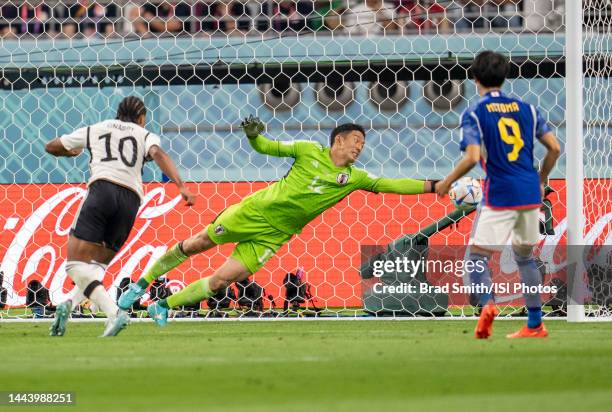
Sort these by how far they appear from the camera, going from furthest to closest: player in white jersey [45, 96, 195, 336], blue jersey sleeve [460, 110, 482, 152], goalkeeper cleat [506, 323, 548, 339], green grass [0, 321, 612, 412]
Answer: player in white jersey [45, 96, 195, 336] → goalkeeper cleat [506, 323, 548, 339] → blue jersey sleeve [460, 110, 482, 152] → green grass [0, 321, 612, 412]

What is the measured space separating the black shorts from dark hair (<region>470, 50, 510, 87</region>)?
2.37 metres

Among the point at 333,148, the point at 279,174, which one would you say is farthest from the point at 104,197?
the point at 279,174

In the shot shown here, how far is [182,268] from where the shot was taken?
1190 centimetres

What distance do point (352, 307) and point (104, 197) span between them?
406cm

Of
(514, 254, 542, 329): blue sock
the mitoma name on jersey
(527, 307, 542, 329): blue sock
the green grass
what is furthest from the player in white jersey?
(527, 307, 542, 329): blue sock

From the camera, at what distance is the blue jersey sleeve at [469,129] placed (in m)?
7.49

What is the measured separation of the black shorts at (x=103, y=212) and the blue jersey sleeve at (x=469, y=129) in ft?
7.32

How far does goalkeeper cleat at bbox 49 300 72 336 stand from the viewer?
834 centimetres

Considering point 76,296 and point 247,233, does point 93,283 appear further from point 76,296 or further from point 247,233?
point 247,233

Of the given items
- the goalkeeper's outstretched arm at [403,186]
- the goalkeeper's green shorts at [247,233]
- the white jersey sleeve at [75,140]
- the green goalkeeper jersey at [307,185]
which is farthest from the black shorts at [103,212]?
the goalkeeper's outstretched arm at [403,186]

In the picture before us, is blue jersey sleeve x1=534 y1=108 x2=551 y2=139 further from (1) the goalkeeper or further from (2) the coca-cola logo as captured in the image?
(2) the coca-cola logo

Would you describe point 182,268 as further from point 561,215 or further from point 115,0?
point 115,0

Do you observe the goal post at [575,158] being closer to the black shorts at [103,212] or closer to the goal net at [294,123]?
the goal net at [294,123]

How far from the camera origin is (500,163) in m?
7.64
